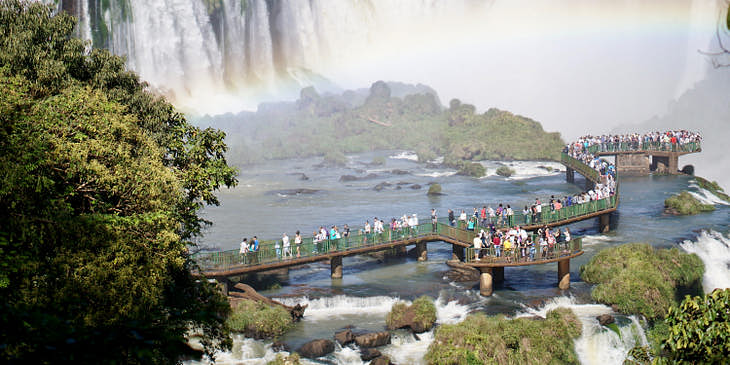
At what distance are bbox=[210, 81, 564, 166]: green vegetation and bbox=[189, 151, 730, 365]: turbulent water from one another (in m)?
16.9

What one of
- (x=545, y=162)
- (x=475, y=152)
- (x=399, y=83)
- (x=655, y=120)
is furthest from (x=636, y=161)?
(x=399, y=83)

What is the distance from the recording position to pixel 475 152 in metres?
81.2

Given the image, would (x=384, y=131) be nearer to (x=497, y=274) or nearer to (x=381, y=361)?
(x=497, y=274)

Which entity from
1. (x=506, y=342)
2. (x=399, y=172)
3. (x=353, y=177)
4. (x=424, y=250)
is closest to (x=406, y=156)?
(x=399, y=172)

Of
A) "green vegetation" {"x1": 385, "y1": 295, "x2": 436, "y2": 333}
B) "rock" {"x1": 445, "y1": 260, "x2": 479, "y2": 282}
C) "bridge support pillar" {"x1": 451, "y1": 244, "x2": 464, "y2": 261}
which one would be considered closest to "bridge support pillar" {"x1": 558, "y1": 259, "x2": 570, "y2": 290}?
"rock" {"x1": 445, "y1": 260, "x2": 479, "y2": 282}

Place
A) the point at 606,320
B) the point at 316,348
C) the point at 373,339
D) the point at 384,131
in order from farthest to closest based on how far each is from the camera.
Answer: the point at 384,131
the point at 606,320
the point at 373,339
the point at 316,348

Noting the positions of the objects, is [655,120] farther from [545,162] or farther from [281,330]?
[281,330]

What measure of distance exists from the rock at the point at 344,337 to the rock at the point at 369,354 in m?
0.68

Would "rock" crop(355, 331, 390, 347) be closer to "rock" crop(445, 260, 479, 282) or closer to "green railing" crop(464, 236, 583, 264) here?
"green railing" crop(464, 236, 583, 264)

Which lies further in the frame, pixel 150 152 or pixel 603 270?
pixel 603 270

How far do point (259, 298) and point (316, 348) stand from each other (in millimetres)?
4876

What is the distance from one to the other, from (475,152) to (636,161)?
28938mm

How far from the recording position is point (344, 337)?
67.0 feet

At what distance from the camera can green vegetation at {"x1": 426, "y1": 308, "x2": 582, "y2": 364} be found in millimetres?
18141
